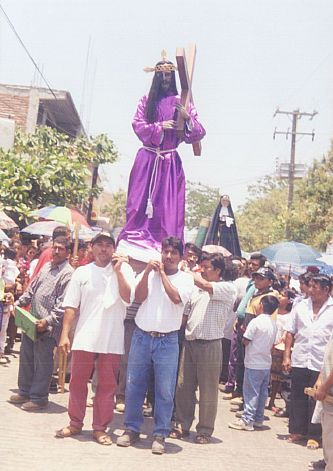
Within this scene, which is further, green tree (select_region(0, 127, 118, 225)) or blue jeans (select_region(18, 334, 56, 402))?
green tree (select_region(0, 127, 118, 225))

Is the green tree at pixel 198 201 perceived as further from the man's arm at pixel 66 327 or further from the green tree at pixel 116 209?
the man's arm at pixel 66 327

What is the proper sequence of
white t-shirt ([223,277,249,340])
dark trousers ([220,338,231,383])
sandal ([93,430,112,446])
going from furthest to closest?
dark trousers ([220,338,231,383]), white t-shirt ([223,277,249,340]), sandal ([93,430,112,446])

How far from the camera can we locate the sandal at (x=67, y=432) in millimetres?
6387

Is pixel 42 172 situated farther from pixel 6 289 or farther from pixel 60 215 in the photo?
pixel 6 289

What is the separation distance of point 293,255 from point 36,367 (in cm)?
735

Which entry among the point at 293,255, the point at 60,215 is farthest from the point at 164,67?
the point at 60,215

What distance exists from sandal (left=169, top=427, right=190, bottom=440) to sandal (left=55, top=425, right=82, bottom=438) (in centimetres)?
101

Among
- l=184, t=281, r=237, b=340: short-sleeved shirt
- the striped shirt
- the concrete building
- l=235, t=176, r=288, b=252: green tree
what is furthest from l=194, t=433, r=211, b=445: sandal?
l=235, t=176, r=288, b=252: green tree

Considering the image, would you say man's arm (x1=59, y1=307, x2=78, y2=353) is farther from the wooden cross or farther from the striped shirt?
the wooden cross

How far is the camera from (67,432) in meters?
6.39

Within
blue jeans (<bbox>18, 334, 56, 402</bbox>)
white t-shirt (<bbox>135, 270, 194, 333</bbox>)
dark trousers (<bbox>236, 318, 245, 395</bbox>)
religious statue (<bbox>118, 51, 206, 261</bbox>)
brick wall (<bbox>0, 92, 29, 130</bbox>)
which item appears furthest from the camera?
brick wall (<bbox>0, 92, 29, 130</bbox>)

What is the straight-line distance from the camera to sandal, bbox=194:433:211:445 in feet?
22.5

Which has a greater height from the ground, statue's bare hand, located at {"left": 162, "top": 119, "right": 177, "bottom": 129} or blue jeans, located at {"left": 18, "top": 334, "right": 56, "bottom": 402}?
statue's bare hand, located at {"left": 162, "top": 119, "right": 177, "bottom": 129}

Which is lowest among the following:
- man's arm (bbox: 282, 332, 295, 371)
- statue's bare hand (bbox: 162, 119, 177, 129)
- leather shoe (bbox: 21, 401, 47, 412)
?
leather shoe (bbox: 21, 401, 47, 412)
